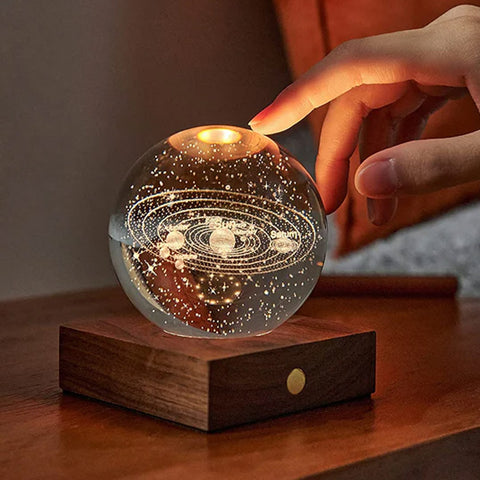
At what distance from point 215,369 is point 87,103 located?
785 millimetres

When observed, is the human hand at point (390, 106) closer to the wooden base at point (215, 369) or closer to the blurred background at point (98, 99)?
the wooden base at point (215, 369)

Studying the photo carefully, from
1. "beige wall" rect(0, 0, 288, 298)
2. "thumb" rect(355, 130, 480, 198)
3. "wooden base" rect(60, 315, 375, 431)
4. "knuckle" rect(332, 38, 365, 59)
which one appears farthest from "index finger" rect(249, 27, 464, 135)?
"beige wall" rect(0, 0, 288, 298)

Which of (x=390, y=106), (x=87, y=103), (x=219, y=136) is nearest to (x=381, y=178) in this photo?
(x=219, y=136)

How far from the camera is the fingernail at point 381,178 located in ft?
2.11

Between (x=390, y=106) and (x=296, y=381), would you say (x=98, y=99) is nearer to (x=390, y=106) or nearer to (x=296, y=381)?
(x=390, y=106)

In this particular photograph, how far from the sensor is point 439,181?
0.67 m

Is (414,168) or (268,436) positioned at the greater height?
(414,168)

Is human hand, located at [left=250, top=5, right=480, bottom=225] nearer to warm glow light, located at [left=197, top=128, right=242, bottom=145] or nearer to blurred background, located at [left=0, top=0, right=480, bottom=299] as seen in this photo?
warm glow light, located at [left=197, top=128, right=242, bottom=145]

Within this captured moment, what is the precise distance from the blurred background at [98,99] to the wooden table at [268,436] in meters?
0.44

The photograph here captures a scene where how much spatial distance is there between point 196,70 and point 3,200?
429mm

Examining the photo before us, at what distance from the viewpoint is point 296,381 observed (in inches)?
24.4

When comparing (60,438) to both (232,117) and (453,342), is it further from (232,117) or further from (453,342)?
(232,117)

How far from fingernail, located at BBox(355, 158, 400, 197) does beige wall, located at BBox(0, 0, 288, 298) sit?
674mm

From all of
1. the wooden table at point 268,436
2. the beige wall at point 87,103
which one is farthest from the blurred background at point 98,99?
the wooden table at point 268,436
